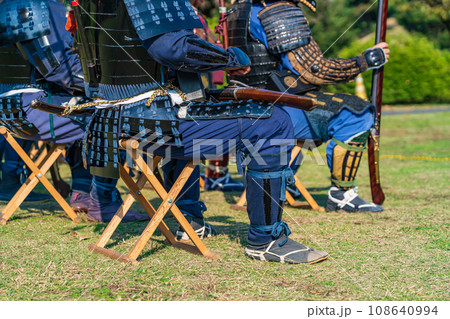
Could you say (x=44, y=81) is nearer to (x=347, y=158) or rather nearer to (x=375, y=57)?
(x=347, y=158)

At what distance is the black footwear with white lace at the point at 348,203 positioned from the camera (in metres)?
4.76

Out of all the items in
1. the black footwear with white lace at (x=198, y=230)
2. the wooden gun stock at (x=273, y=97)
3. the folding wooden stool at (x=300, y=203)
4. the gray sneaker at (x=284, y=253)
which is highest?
the wooden gun stock at (x=273, y=97)

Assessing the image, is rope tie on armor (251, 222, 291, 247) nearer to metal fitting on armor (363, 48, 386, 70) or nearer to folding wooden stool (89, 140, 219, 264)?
folding wooden stool (89, 140, 219, 264)

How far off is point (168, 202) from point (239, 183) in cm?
318

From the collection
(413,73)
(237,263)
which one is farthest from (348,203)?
(413,73)

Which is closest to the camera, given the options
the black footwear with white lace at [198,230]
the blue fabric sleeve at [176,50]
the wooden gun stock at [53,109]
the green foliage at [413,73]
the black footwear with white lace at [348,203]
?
the blue fabric sleeve at [176,50]

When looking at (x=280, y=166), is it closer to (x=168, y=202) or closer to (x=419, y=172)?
(x=168, y=202)

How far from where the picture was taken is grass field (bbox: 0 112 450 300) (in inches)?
108

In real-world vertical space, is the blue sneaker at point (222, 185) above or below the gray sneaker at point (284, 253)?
below

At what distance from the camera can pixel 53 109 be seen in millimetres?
Answer: 3197

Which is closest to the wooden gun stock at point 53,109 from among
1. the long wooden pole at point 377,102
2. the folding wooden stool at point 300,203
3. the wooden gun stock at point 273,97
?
the wooden gun stock at point 273,97

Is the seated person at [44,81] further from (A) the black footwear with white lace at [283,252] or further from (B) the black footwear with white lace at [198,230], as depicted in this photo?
(A) the black footwear with white lace at [283,252]

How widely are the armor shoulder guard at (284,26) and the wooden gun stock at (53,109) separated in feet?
5.84

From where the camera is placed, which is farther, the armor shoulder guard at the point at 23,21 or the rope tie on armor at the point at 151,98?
the armor shoulder guard at the point at 23,21
